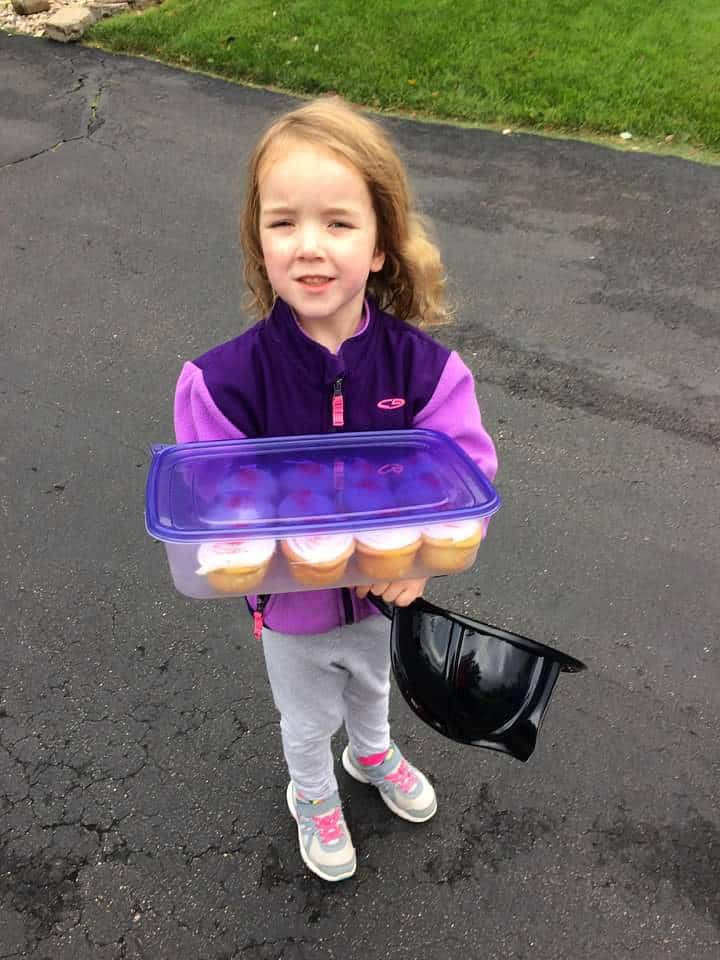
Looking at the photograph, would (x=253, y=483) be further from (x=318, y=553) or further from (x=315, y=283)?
(x=315, y=283)

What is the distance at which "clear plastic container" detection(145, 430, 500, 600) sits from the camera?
138 centimetres

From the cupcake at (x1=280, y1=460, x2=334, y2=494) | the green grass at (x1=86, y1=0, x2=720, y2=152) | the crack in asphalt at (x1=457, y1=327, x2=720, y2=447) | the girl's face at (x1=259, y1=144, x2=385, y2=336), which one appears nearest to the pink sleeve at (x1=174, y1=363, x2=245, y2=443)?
the cupcake at (x1=280, y1=460, x2=334, y2=494)

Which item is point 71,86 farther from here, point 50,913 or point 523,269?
point 50,913

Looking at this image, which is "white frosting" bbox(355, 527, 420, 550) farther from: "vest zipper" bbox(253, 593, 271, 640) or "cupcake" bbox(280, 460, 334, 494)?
"vest zipper" bbox(253, 593, 271, 640)

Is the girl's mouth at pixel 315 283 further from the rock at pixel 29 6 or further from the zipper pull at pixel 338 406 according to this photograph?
the rock at pixel 29 6

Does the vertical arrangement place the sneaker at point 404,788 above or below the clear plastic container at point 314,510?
below

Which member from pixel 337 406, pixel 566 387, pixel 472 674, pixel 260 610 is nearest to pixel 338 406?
pixel 337 406

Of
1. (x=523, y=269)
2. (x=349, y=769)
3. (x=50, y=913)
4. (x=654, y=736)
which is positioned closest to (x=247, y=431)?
(x=349, y=769)

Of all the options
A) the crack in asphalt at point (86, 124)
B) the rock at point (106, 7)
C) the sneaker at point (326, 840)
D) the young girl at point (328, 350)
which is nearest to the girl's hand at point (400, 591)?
the young girl at point (328, 350)

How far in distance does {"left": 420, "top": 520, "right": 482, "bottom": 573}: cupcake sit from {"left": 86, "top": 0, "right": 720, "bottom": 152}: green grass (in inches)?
224

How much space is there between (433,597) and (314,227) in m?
1.68

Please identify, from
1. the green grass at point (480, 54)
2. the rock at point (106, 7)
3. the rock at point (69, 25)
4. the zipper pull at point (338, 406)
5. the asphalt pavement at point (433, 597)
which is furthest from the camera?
the rock at point (106, 7)

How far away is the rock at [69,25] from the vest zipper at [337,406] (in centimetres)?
846

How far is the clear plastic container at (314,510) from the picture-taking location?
1.38 meters
